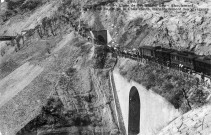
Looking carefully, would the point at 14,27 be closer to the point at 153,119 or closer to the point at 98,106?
the point at 98,106

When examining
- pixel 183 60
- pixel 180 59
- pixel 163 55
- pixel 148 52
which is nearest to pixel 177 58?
pixel 180 59

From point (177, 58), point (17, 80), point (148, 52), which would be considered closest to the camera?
point (177, 58)

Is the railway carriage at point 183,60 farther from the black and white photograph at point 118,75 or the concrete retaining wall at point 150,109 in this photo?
the concrete retaining wall at point 150,109

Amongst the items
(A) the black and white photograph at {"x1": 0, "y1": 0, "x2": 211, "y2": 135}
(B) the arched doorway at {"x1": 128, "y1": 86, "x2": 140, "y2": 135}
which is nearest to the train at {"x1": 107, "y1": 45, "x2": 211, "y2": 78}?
(A) the black and white photograph at {"x1": 0, "y1": 0, "x2": 211, "y2": 135}

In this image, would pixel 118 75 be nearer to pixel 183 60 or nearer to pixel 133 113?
pixel 133 113

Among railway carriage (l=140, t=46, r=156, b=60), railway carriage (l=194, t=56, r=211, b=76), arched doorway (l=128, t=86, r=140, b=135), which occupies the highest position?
railway carriage (l=194, t=56, r=211, b=76)

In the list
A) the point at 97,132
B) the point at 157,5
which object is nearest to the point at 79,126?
the point at 97,132

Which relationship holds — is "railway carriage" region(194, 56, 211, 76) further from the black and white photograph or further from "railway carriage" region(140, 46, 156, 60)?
"railway carriage" region(140, 46, 156, 60)

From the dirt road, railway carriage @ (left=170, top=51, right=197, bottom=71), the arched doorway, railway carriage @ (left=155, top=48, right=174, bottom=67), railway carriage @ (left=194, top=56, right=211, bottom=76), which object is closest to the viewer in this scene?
railway carriage @ (left=194, top=56, right=211, bottom=76)
